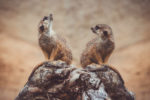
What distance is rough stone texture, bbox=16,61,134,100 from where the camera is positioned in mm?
1625

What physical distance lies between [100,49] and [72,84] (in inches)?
22.7

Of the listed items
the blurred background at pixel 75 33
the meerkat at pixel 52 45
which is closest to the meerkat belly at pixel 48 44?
the meerkat at pixel 52 45

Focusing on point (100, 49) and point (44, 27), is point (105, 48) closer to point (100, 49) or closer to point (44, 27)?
point (100, 49)

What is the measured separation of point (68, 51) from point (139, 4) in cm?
223

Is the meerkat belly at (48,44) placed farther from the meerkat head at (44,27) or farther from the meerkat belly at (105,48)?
the meerkat belly at (105,48)

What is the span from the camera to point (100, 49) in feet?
6.86

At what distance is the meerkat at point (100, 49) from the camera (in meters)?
2.09

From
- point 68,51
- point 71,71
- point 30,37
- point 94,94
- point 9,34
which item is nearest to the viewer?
point 94,94

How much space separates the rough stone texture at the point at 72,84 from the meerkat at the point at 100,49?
0.54 ft

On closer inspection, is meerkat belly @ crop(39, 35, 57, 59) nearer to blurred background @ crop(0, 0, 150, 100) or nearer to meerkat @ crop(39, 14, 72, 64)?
meerkat @ crop(39, 14, 72, 64)

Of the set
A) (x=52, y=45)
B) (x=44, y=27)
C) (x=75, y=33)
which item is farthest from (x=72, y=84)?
(x=75, y=33)

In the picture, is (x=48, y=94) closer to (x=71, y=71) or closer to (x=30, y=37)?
(x=71, y=71)

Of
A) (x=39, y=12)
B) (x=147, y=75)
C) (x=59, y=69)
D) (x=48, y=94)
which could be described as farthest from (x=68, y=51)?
(x=39, y=12)

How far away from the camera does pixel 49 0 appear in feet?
13.1
